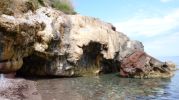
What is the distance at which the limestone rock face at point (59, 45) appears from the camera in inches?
1059

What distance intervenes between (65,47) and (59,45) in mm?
1020

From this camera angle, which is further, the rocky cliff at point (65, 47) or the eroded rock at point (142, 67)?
→ the eroded rock at point (142, 67)

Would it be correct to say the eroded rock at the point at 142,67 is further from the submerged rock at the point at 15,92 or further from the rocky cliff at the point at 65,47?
the submerged rock at the point at 15,92

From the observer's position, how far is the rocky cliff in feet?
88.9

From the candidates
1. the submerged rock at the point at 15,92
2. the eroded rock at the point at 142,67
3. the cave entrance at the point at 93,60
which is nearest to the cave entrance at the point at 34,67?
the cave entrance at the point at 93,60

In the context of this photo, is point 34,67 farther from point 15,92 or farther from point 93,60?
point 15,92

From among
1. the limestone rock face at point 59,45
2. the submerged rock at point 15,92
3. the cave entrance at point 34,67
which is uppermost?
the limestone rock face at point 59,45

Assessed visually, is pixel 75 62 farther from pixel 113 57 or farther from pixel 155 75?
pixel 155 75

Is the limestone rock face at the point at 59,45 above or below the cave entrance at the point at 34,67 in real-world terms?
above

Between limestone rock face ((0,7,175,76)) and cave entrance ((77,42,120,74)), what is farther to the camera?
cave entrance ((77,42,120,74))

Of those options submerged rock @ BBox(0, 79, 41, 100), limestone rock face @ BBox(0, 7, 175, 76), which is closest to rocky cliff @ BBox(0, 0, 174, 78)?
limestone rock face @ BBox(0, 7, 175, 76)

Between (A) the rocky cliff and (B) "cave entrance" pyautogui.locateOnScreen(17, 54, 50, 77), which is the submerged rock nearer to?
(A) the rocky cliff

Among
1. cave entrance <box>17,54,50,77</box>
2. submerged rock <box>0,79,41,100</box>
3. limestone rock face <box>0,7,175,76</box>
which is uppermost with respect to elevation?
limestone rock face <box>0,7,175,76</box>

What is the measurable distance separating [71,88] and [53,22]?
8.77m
